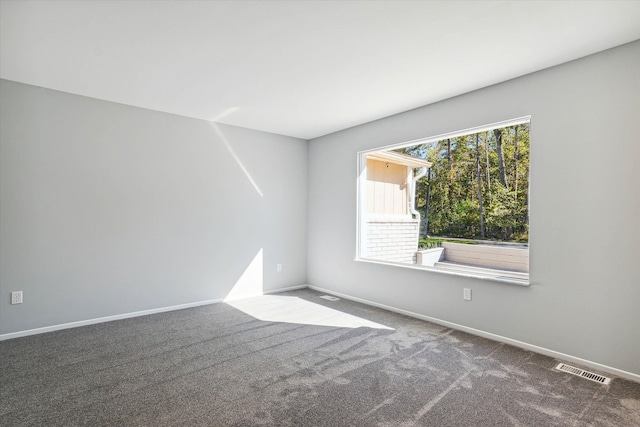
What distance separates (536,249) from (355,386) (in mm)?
1989

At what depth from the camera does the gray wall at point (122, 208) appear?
10.7ft

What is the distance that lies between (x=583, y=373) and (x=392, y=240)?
2.58m

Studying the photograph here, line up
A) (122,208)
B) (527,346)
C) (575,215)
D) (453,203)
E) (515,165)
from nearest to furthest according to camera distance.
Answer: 1. (575,215)
2. (527,346)
3. (515,165)
4. (122,208)
5. (453,203)

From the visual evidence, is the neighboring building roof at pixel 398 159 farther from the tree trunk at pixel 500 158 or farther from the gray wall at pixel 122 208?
the gray wall at pixel 122 208

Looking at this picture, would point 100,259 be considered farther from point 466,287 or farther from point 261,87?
point 466,287

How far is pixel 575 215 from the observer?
2.74 metres

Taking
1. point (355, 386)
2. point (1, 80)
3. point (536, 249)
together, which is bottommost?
point (355, 386)

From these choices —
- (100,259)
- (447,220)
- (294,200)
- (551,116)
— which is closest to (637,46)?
(551,116)

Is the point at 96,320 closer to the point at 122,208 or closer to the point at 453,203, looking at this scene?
the point at 122,208

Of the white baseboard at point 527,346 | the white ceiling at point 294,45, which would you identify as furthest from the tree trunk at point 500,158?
the white baseboard at point 527,346

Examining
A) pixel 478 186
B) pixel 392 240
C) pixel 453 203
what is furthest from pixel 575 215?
pixel 392 240

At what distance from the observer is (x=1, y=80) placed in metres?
3.17

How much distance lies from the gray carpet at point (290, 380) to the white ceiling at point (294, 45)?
97.4 inches

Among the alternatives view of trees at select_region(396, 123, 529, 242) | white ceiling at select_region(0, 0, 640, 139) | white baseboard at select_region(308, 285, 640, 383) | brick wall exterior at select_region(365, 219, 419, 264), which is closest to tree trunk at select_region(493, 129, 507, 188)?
view of trees at select_region(396, 123, 529, 242)
